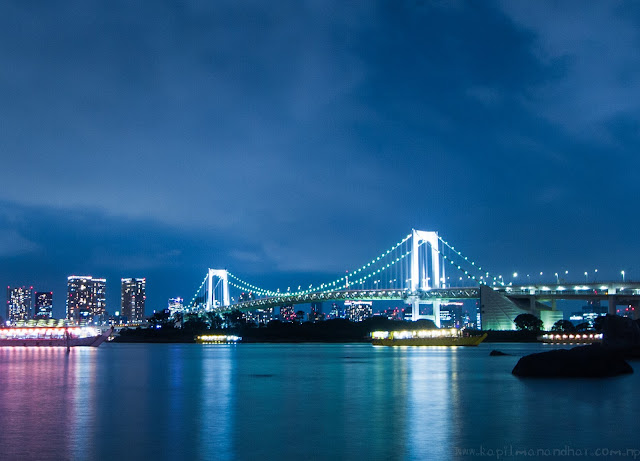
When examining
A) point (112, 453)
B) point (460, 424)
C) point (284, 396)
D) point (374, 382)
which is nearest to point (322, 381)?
point (374, 382)

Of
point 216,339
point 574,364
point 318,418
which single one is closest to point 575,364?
point 574,364

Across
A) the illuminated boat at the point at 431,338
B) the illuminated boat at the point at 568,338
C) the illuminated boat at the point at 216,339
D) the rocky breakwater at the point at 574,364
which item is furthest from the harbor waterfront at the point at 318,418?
the illuminated boat at the point at 216,339

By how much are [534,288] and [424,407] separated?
73187 millimetres

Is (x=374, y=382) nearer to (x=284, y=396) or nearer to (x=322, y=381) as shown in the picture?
(x=322, y=381)

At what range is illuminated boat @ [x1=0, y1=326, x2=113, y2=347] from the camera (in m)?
88.1

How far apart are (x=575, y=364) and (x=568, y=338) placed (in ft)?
190

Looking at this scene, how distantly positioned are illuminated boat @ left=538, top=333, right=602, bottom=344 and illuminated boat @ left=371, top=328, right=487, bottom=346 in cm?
818

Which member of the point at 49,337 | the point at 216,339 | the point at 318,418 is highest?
the point at 318,418

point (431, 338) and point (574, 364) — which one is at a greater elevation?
point (574, 364)

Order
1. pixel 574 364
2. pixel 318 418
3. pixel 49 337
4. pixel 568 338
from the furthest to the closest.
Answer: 1. pixel 49 337
2. pixel 568 338
3. pixel 574 364
4. pixel 318 418

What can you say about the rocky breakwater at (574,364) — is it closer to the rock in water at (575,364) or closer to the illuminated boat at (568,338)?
the rock in water at (575,364)

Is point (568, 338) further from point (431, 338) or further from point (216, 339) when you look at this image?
point (216, 339)

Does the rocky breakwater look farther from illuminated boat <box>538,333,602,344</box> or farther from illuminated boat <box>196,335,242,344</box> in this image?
illuminated boat <box>196,335,242,344</box>

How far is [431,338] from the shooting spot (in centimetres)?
7638
